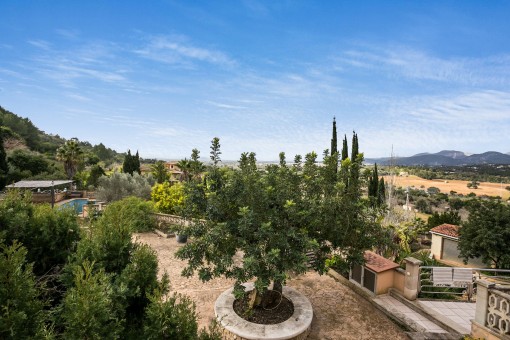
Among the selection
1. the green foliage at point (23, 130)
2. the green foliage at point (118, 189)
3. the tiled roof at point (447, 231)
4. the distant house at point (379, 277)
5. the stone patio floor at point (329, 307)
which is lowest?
the tiled roof at point (447, 231)

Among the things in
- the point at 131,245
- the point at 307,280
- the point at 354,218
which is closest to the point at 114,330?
the point at 131,245

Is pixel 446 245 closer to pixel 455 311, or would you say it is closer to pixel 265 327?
pixel 455 311

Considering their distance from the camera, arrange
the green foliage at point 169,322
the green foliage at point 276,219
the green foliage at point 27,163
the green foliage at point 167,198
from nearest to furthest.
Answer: the green foliage at point 169,322 < the green foliage at point 276,219 < the green foliage at point 167,198 < the green foliage at point 27,163

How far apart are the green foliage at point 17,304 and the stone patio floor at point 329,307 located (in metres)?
5.08

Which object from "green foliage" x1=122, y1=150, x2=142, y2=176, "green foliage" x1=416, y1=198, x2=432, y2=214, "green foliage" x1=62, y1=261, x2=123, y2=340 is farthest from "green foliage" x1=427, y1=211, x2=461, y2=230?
"green foliage" x1=122, y1=150, x2=142, y2=176

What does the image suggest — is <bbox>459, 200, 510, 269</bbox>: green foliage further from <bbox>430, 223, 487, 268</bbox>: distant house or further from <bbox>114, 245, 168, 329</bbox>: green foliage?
<bbox>114, 245, 168, 329</bbox>: green foliage

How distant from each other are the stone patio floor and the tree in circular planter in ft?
7.10

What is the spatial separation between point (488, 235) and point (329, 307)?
13.6 meters

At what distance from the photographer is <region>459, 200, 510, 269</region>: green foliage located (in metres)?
16.5

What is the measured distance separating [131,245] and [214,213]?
236 cm

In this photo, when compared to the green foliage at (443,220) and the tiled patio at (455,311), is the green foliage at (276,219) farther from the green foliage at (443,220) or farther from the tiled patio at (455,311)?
the green foliage at (443,220)

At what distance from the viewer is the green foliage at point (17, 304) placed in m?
3.26

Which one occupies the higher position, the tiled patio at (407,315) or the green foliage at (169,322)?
the green foliage at (169,322)

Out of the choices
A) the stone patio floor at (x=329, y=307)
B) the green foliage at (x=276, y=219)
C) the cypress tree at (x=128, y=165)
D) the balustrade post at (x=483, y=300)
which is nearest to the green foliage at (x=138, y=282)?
the green foliage at (x=276, y=219)
